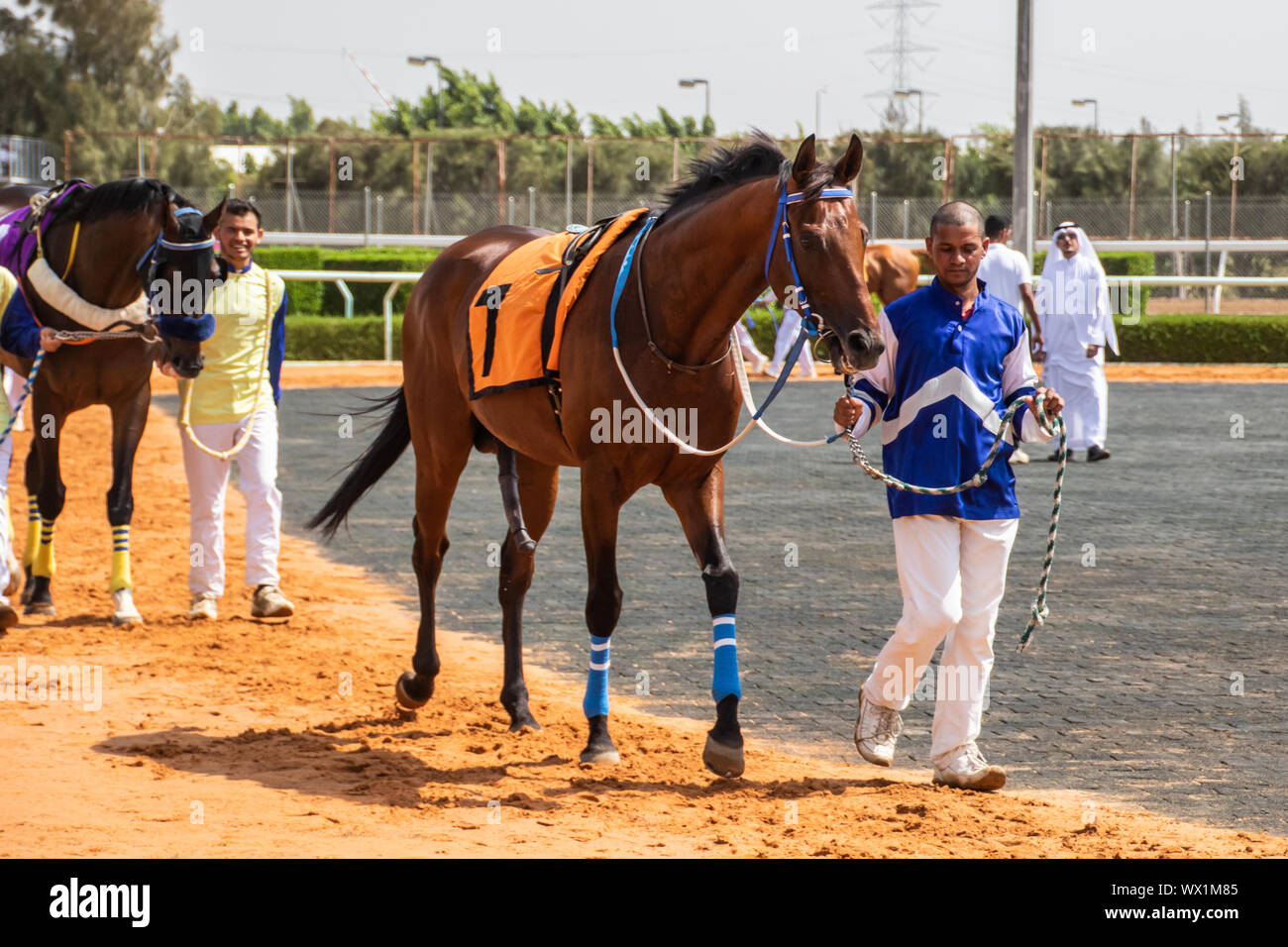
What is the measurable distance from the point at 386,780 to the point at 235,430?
124 inches

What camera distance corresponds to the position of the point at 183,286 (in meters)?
6.95

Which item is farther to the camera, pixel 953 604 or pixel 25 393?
pixel 25 393

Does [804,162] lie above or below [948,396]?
above

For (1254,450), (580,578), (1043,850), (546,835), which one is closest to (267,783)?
(546,835)

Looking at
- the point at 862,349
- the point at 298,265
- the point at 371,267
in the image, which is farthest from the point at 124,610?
the point at 298,265

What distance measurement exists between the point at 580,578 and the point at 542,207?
928 inches

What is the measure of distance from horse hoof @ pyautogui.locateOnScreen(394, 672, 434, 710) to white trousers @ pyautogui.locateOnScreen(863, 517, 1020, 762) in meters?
1.96

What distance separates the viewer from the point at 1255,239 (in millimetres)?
28922

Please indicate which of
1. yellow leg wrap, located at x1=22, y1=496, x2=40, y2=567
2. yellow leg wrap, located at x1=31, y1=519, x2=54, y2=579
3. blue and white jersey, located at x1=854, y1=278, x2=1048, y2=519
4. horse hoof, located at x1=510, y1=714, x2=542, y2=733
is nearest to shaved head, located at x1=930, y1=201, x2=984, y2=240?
blue and white jersey, located at x1=854, y1=278, x2=1048, y2=519

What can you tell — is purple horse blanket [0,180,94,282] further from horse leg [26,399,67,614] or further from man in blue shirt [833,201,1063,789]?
man in blue shirt [833,201,1063,789]

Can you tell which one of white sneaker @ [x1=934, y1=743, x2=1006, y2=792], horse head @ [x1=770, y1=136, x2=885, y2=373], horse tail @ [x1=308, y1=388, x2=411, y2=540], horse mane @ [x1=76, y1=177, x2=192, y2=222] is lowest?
white sneaker @ [x1=934, y1=743, x2=1006, y2=792]

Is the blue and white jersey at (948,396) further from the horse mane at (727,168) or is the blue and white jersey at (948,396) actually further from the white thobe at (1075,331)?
the white thobe at (1075,331)

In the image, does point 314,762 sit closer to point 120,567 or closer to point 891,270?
point 120,567

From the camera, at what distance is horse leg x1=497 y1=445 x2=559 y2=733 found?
5676mm
